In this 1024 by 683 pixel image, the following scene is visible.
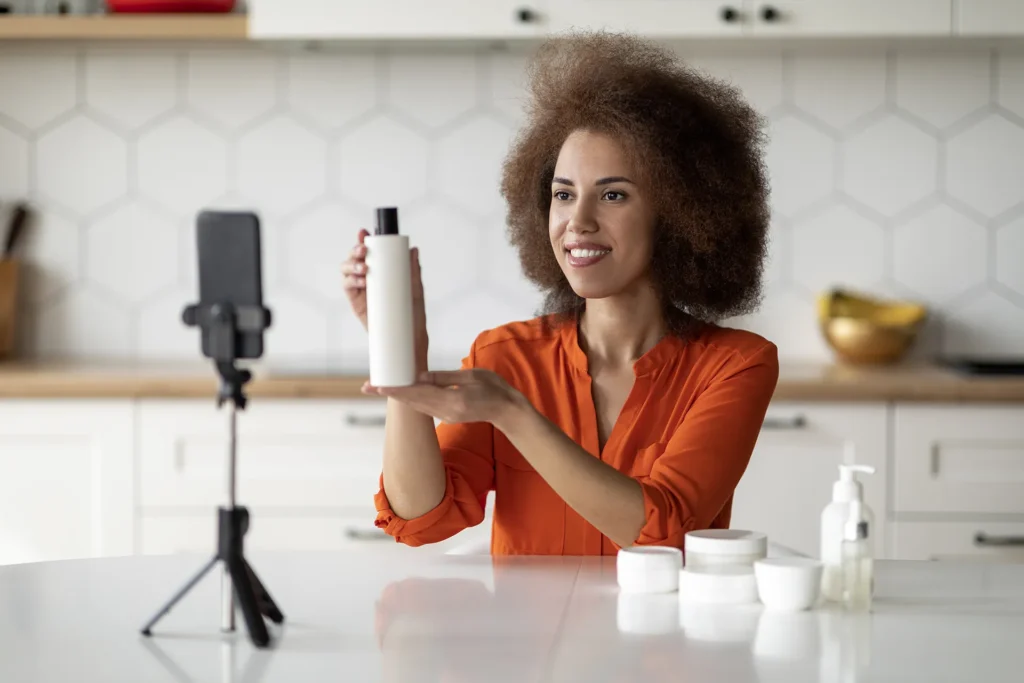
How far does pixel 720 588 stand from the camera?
128 cm

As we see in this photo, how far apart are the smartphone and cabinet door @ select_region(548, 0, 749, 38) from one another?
195 cm

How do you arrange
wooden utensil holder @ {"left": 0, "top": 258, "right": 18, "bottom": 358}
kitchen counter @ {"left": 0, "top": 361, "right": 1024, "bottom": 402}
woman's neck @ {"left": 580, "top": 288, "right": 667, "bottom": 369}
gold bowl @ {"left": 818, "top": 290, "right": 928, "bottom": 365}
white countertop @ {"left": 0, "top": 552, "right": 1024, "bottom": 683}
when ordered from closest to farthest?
1. white countertop @ {"left": 0, "top": 552, "right": 1024, "bottom": 683}
2. woman's neck @ {"left": 580, "top": 288, "right": 667, "bottom": 369}
3. kitchen counter @ {"left": 0, "top": 361, "right": 1024, "bottom": 402}
4. gold bowl @ {"left": 818, "top": 290, "right": 928, "bottom": 365}
5. wooden utensil holder @ {"left": 0, "top": 258, "right": 18, "bottom": 358}

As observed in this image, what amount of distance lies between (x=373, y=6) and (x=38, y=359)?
1.32 m

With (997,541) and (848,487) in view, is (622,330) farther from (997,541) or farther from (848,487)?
(997,541)

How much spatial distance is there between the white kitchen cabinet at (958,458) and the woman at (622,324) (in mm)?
909

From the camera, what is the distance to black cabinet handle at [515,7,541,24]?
291 centimetres

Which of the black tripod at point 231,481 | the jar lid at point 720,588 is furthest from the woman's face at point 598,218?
the black tripod at point 231,481

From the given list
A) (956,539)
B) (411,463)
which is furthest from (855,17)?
(411,463)

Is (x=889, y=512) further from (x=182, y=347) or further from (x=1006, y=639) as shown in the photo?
(x=182, y=347)

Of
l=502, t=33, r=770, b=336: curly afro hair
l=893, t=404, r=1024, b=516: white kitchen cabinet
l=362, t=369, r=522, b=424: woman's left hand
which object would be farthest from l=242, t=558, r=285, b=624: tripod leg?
l=893, t=404, r=1024, b=516: white kitchen cabinet

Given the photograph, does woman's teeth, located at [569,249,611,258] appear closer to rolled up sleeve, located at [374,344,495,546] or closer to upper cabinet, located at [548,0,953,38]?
rolled up sleeve, located at [374,344,495,546]

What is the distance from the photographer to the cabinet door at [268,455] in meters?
2.79

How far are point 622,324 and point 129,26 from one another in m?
1.72

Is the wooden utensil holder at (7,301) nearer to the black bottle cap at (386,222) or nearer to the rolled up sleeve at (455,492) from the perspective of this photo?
the rolled up sleeve at (455,492)
